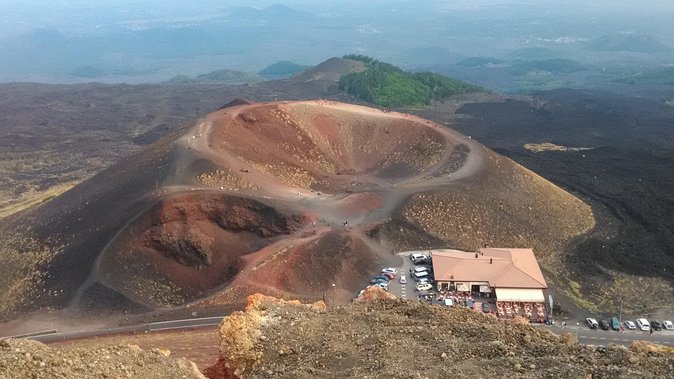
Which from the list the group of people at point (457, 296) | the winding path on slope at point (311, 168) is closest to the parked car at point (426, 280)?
the group of people at point (457, 296)

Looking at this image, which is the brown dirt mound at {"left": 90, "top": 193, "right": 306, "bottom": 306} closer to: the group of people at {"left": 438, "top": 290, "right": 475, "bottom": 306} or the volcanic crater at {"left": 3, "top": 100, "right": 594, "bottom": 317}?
the volcanic crater at {"left": 3, "top": 100, "right": 594, "bottom": 317}

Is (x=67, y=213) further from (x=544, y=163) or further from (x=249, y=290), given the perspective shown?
(x=544, y=163)

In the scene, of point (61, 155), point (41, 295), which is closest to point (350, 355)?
point (41, 295)

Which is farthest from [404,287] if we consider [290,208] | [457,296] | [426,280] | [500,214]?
[500,214]

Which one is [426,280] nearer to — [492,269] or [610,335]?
[492,269]

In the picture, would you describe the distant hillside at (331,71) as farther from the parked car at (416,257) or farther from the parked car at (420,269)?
the parked car at (420,269)

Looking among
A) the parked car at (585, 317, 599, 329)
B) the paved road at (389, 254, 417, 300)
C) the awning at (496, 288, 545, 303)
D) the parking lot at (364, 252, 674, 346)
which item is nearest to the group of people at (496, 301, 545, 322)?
the awning at (496, 288, 545, 303)
